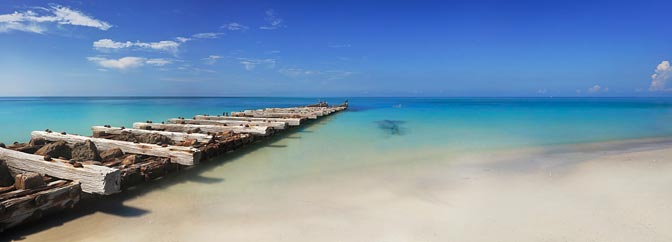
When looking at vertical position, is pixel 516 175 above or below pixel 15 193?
below

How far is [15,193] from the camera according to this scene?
12.0 feet

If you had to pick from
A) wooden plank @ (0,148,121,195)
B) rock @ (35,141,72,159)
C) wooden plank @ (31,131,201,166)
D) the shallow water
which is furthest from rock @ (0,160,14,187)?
wooden plank @ (31,131,201,166)

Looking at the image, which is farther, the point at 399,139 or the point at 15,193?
the point at 399,139

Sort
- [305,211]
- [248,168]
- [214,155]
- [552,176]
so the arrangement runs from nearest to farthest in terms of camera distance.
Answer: [305,211] → [552,176] → [248,168] → [214,155]

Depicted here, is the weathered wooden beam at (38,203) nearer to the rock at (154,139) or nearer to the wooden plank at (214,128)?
the rock at (154,139)

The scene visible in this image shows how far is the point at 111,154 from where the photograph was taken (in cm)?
658

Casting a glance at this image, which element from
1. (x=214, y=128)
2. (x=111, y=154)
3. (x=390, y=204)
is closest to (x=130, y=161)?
(x=111, y=154)

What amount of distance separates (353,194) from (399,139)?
23.1 feet

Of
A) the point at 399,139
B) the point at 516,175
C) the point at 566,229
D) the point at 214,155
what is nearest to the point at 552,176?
the point at 516,175

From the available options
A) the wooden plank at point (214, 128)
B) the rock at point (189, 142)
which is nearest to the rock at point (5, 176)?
the rock at point (189, 142)

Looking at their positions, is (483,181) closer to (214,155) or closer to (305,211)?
(305,211)

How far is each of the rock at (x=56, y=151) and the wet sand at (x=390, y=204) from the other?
2.39m

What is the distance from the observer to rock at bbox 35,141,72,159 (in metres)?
6.16

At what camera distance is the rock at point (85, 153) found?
20.6 feet
